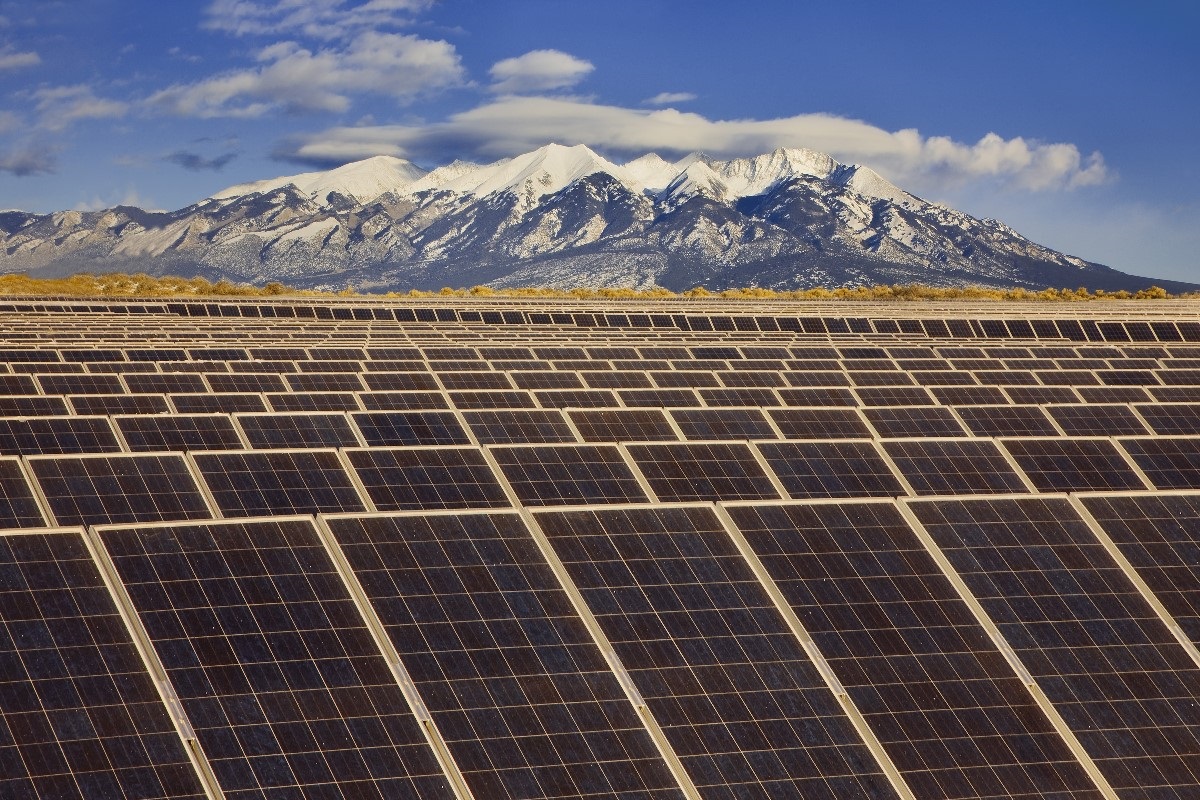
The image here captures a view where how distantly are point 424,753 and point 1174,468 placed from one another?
1744cm

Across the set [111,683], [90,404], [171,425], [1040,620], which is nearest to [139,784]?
[111,683]

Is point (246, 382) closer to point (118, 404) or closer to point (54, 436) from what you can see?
point (118, 404)

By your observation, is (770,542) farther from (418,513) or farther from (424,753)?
(424,753)

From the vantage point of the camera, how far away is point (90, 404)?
3622 cm

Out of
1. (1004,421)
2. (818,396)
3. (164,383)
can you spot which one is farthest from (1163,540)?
(164,383)

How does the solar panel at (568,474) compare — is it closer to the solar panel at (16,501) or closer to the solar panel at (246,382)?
the solar panel at (16,501)

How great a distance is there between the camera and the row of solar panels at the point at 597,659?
14.2m

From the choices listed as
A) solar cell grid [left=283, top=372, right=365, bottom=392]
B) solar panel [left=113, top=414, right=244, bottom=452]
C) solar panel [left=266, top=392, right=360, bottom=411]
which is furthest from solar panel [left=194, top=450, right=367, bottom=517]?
solar cell grid [left=283, top=372, right=365, bottom=392]

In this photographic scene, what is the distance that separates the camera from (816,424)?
31797 millimetres

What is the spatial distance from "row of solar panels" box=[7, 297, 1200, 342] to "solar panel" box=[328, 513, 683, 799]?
64.5 metres

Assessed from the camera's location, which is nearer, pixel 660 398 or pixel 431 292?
pixel 660 398

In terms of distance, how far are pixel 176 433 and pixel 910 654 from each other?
19.2 metres

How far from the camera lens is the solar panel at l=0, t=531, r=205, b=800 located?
42.9 ft

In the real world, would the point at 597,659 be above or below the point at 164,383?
above
